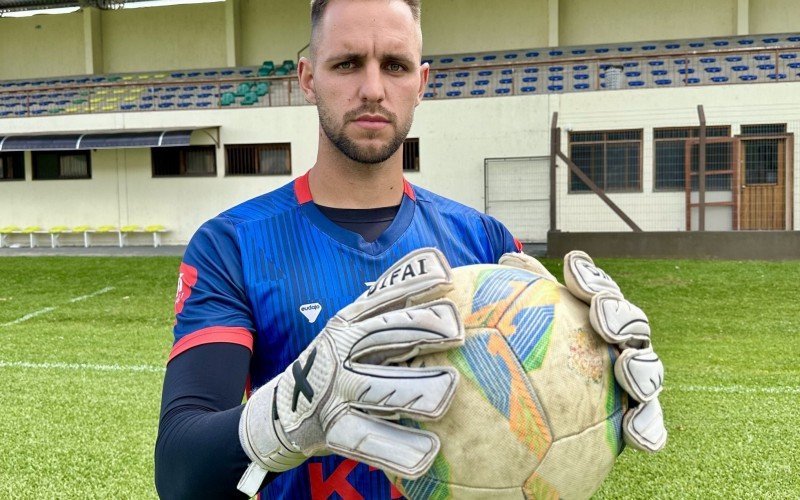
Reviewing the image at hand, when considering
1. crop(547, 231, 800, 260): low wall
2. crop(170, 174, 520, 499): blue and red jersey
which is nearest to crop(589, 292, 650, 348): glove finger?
crop(170, 174, 520, 499): blue and red jersey

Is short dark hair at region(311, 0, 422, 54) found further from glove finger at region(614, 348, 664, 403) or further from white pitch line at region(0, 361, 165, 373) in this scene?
white pitch line at region(0, 361, 165, 373)

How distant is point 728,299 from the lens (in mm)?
10477

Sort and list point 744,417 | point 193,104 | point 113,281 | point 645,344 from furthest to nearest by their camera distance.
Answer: point 193,104
point 113,281
point 744,417
point 645,344

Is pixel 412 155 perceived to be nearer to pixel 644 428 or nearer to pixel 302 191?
pixel 302 191

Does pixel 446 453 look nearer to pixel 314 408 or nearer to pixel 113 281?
pixel 314 408

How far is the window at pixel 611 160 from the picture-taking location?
57.1 feet

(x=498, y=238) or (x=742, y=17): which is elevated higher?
(x=742, y=17)

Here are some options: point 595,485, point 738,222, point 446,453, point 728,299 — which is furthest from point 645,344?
point 738,222

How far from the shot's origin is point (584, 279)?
1330 millimetres

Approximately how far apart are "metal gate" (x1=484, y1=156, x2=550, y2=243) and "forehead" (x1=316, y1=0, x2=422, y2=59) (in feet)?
51.1

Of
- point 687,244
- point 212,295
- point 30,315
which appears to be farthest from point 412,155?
point 212,295

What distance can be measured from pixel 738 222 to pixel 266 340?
1608cm

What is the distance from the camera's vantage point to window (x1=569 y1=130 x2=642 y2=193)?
17.4 meters

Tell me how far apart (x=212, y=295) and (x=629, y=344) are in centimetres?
85
